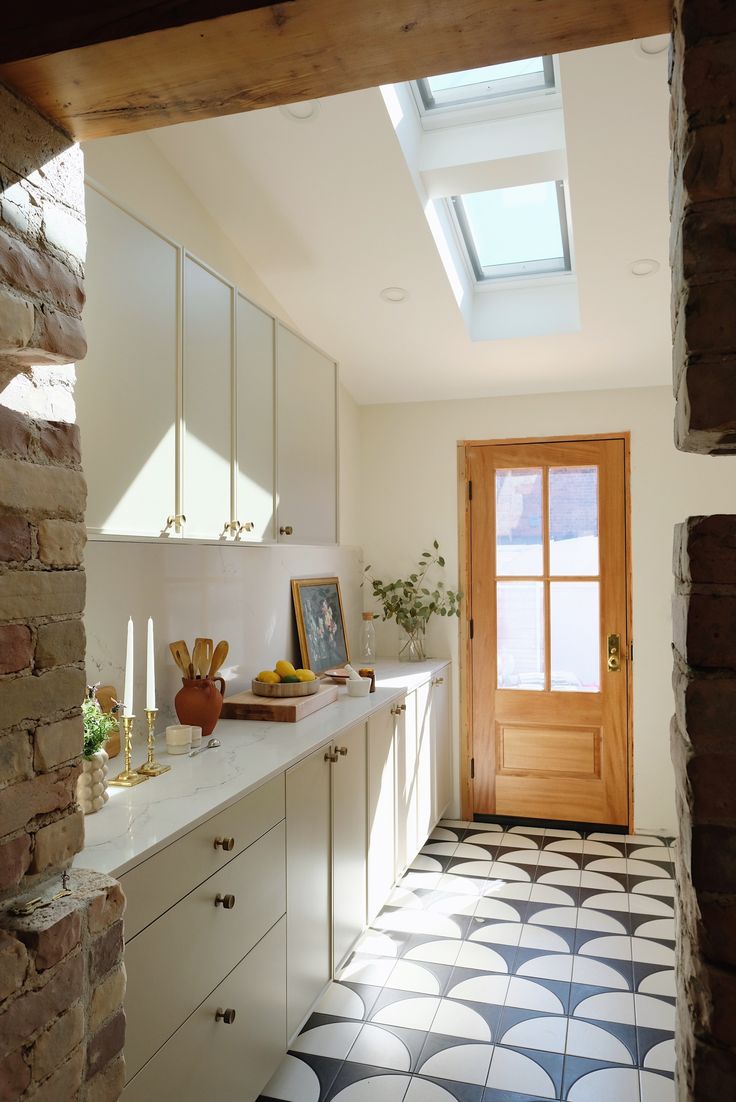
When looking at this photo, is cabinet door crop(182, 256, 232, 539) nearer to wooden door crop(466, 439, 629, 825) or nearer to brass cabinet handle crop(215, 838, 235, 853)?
brass cabinet handle crop(215, 838, 235, 853)

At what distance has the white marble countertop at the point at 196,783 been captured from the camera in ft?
5.17

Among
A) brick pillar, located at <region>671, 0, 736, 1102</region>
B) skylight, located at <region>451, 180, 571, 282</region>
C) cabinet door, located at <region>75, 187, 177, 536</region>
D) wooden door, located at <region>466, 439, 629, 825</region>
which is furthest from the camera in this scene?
wooden door, located at <region>466, 439, 629, 825</region>

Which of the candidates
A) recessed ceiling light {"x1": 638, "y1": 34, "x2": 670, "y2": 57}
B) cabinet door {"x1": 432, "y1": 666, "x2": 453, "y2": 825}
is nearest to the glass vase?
cabinet door {"x1": 432, "y1": 666, "x2": 453, "y2": 825}

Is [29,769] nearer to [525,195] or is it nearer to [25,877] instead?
[25,877]

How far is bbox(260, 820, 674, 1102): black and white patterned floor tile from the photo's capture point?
2223 millimetres

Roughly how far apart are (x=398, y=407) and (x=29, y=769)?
3.70 m

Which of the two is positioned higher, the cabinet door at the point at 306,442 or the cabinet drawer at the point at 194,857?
the cabinet door at the point at 306,442

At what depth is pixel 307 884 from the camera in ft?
7.84

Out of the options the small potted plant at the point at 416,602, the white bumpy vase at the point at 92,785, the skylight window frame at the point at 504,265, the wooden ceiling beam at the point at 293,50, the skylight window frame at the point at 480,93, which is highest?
the skylight window frame at the point at 480,93

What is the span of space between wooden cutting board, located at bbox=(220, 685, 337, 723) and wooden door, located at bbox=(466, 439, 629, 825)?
5.50ft

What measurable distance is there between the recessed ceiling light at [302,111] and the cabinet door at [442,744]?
2.53 m

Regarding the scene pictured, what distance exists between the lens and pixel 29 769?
42.7 inches

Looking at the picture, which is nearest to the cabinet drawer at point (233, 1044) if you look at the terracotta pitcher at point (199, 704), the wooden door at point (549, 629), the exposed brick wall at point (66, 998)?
the exposed brick wall at point (66, 998)

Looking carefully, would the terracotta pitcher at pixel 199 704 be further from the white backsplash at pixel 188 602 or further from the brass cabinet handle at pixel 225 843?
the brass cabinet handle at pixel 225 843
